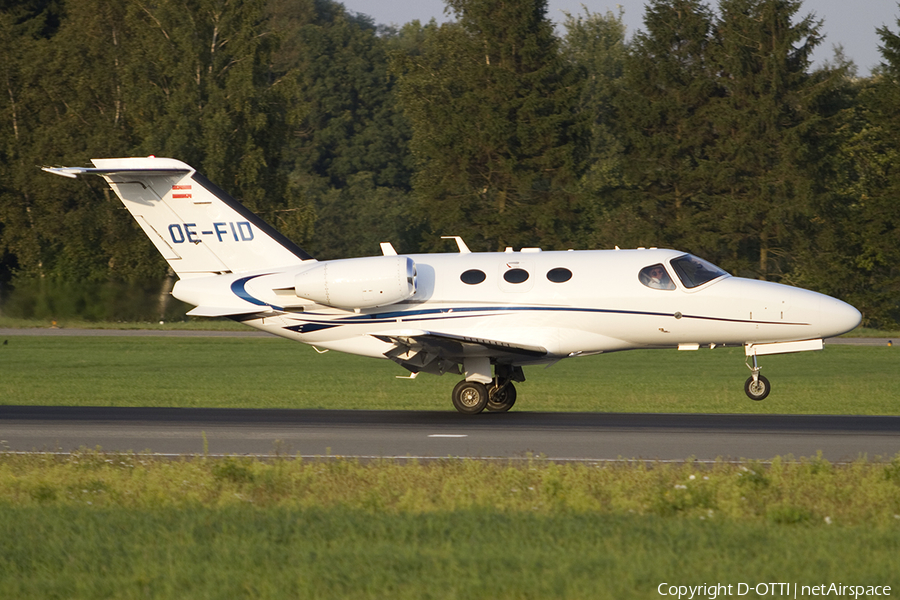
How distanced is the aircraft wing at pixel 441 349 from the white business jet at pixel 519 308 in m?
0.04

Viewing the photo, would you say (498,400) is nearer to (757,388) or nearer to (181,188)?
(757,388)

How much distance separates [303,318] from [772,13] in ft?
132

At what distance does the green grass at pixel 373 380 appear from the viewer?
72.5ft

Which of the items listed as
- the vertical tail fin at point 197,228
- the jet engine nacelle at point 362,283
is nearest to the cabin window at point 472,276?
the jet engine nacelle at point 362,283

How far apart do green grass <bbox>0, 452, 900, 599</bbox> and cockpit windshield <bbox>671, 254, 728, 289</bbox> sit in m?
7.38

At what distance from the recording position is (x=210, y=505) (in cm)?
961

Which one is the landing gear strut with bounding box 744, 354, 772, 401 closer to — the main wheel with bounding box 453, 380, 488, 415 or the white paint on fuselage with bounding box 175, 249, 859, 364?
the white paint on fuselage with bounding box 175, 249, 859, 364

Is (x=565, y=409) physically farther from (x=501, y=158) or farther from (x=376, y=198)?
(x=376, y=198)

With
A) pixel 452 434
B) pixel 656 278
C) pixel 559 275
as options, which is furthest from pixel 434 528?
pixel 656 278

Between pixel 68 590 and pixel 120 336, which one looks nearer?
pixel 68 590

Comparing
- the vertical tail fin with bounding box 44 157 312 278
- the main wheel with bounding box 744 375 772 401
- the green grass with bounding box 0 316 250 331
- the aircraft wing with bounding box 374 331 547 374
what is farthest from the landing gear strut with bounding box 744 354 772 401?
the green grass with bounding box 0 316 250 331

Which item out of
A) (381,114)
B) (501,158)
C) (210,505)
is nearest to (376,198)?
(381,114)

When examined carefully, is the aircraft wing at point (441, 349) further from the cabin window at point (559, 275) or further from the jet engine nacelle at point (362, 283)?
the cabin window at point (559, 275)

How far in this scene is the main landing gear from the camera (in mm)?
18250
